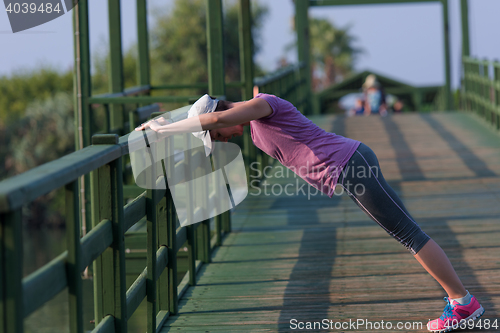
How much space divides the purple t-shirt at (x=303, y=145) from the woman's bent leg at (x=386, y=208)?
0.06m

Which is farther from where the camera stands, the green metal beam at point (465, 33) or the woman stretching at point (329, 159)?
the green metal beam at point (465, 33)

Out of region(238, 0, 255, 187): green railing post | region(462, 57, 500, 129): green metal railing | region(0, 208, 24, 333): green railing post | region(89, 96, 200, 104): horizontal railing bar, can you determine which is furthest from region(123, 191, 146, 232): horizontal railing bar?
region(462, 57, 500, 129): green metal railing

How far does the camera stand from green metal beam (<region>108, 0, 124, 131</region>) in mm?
7000

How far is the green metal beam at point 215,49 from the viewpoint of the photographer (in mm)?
5508

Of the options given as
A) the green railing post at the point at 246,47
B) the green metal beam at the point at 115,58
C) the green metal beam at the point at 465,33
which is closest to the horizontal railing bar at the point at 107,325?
the green metal beam at the point at 115,58

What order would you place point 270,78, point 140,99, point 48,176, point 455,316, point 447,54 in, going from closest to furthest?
point 48,176 < point 455,316 < point 140,99 < point 270,78 < point 447,54

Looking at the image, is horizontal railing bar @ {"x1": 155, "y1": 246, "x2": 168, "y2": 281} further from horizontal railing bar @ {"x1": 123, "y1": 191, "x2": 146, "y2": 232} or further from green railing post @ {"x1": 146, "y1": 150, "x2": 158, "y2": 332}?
horizontal railing bar @ {"x1": 123, "y1": 191, "x2": 146, "y2": 232}

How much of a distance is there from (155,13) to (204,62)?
5.38 metres

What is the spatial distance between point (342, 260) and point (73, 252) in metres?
2.81

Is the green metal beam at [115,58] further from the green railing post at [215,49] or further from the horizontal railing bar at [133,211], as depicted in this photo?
the horizontal railing bar at [133,211]

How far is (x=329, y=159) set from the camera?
10.2 feet

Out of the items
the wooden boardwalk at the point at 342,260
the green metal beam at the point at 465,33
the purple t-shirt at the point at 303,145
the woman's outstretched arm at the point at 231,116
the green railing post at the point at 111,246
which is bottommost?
the wooden boardwalk at the point at 342,260

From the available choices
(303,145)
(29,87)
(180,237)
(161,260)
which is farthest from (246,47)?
(29,87)

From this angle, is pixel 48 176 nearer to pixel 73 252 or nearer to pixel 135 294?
pixel 73 252
